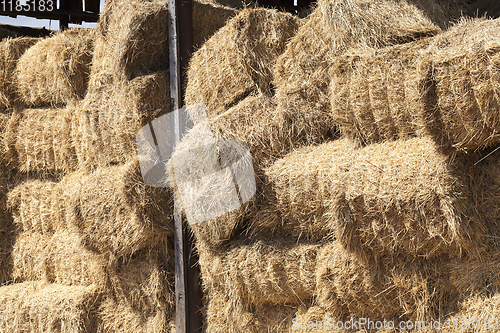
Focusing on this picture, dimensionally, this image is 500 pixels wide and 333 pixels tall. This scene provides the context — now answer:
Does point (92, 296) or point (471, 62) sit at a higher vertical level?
point (471, 62)

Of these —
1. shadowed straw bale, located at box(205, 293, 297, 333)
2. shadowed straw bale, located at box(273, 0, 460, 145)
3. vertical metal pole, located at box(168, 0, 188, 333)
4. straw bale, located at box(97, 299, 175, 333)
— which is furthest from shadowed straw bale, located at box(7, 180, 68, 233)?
shadowed straw bale, located at box(273, 0, 460, 145)

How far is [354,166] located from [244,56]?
1401 millimetres

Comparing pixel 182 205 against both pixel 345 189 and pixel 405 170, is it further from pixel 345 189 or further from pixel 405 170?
pixel 405 170

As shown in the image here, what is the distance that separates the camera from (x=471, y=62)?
8.12ft

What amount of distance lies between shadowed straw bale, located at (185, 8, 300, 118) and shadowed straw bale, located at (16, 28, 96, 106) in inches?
63.9

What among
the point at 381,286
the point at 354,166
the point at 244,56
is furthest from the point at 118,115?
the point at 381,286

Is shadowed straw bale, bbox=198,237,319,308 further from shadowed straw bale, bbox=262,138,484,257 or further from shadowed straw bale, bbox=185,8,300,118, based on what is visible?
shadowed straw bale, bbox=185,8,300,118

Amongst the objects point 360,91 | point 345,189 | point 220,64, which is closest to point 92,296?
point 220,64

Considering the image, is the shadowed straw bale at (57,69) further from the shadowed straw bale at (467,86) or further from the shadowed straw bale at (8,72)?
the shadowed straw bale at (467,86)

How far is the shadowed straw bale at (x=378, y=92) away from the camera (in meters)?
2.98

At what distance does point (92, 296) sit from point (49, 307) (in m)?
0.42

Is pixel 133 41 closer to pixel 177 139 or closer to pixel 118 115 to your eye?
pixel 118 115

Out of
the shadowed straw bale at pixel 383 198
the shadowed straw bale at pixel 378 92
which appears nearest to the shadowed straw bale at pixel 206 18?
the shadowed straw bale at pixel 378 92

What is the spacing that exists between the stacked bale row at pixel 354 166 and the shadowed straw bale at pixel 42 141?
1633 mm
